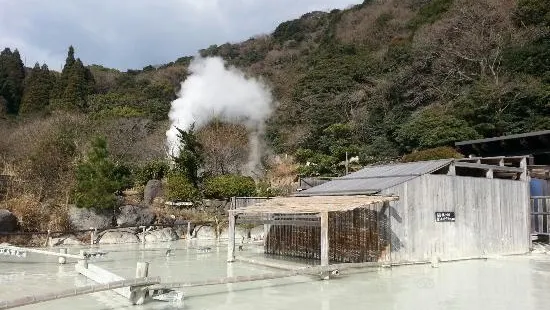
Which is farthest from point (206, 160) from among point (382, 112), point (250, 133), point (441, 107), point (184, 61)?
point (184, 61)

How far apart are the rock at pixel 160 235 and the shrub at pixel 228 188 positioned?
3.10 meters

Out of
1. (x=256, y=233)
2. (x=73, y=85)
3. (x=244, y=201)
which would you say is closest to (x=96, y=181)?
(x=244, y=201)

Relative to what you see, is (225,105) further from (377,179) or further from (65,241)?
(377,179)

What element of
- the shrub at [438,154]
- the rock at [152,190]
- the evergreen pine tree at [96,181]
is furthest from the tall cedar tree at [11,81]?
the shrub at [438,154]

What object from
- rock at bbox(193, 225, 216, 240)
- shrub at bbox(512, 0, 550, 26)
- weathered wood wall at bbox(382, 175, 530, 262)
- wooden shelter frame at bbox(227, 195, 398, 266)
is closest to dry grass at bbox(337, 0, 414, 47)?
shrub at bbox(512, 0, 550, 26)

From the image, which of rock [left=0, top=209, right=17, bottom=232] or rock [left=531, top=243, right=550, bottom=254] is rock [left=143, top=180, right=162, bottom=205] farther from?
rock [left=531, top=243, right=550, bottom=254]

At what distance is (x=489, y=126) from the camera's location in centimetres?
2239

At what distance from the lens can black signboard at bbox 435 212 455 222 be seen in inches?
483

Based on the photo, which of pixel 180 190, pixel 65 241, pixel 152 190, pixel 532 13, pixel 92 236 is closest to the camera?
pixel 92 236

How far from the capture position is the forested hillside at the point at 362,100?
23.0 m

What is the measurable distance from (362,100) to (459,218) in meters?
20.2

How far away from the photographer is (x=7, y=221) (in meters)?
17.6

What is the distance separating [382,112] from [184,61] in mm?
33460

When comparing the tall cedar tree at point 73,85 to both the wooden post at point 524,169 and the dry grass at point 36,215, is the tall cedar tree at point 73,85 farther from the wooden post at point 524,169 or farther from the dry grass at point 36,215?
the wooden post at point 524,169
